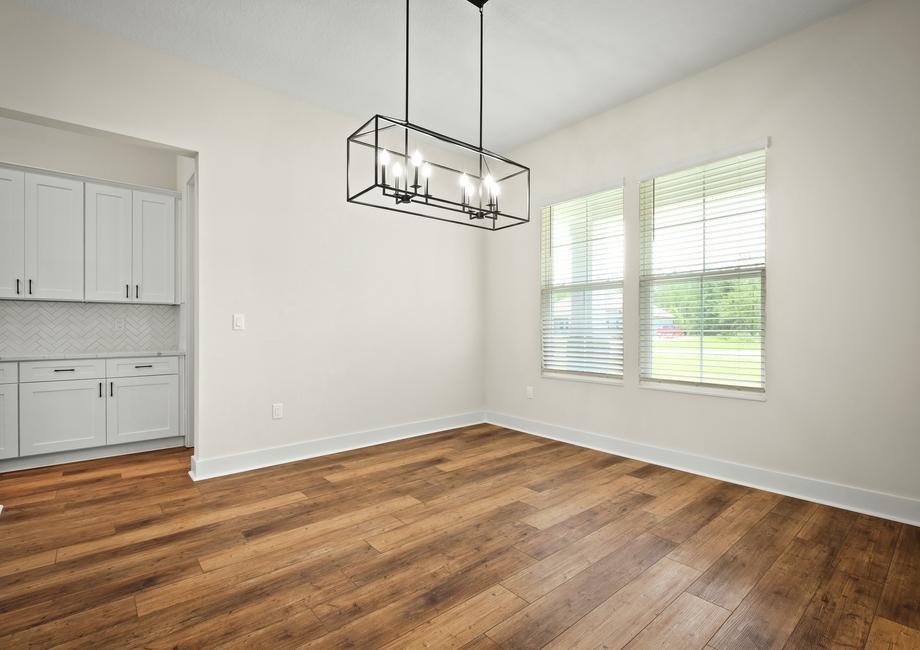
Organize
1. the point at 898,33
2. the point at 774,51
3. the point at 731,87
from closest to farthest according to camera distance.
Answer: the point at 898,33 → the point at 774,51 → the point at 731,87

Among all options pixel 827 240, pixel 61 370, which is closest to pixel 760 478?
pixel 827 240

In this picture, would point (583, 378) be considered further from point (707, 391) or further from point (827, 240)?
point (827, 240)

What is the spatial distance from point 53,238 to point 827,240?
5.73 metres

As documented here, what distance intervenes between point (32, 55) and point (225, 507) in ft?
9.65

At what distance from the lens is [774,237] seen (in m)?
2.99

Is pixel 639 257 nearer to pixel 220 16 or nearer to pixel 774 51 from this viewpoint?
pixel 774 51

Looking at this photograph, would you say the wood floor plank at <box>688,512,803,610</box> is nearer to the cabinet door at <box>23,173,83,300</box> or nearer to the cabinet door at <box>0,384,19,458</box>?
the cabinet door at <box>0,384,19,458</box>

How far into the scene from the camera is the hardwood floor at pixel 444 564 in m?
1.61

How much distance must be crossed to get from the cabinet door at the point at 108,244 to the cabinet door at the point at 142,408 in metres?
0.81

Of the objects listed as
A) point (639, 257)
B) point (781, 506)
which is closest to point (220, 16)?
point (639, 257)

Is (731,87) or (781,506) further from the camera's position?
(731,87)

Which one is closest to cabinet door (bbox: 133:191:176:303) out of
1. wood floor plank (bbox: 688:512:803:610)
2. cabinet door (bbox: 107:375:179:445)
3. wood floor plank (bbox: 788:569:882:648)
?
cabinet door (bbox: 107:375:179:445)

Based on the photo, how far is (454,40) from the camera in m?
2.94

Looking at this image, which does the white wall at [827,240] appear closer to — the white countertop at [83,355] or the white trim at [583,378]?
the white trim at [583,378]
